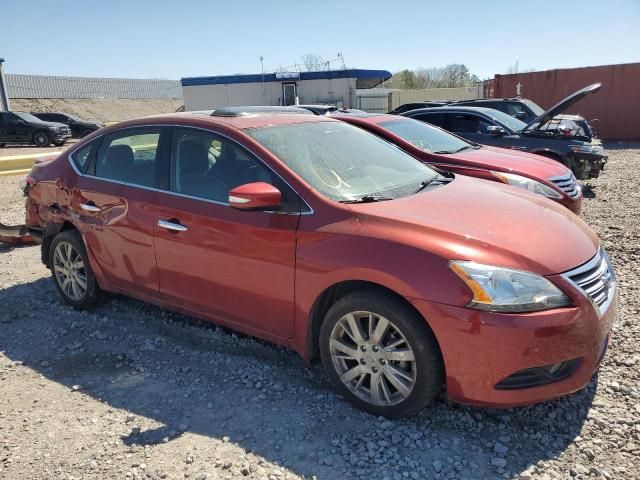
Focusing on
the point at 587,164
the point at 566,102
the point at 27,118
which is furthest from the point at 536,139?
the point at 27,118

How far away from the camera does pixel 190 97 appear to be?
34219 mm

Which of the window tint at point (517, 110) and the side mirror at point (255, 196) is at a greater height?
the window tint at point (517, 110)

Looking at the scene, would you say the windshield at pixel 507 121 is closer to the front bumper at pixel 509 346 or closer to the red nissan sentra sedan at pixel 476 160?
the red nissan sentra sedan at pixel 476 160

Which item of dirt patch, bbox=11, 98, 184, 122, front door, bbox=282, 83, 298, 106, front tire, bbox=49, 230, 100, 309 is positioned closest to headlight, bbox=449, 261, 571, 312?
front tire, bbox=49, 230, 100, 309

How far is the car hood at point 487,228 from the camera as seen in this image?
2.66 metres

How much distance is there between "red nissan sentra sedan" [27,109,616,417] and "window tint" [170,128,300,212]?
0.04ft

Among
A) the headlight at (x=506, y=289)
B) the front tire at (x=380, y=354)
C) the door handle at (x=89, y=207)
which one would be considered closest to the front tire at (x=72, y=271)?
the door handle at (x=89, y=207)

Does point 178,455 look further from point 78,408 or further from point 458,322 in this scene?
point 458,322

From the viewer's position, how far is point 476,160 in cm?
630

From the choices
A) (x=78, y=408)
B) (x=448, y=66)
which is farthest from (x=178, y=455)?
(x=448, y=66)

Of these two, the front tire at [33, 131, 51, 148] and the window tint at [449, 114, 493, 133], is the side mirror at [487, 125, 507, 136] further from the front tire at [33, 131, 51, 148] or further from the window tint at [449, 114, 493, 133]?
the front tire at [33, 131, 51, 148]

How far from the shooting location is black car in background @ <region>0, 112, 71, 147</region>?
23156 mm

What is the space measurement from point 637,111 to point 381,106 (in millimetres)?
17154

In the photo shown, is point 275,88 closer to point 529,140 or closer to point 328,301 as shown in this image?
point 529,140
